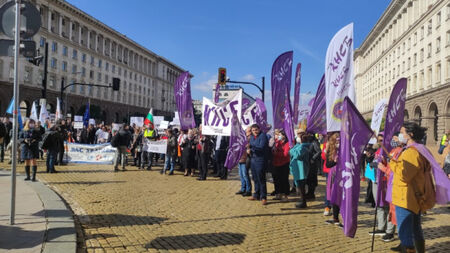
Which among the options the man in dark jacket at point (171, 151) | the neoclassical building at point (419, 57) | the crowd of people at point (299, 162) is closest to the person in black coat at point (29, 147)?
the crowd of people at point (299, 162)

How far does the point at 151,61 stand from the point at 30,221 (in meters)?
104

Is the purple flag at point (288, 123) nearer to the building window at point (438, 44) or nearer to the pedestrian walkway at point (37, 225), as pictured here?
the pedestrian walkway at point (37, 225)

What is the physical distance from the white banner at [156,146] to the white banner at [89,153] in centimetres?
197

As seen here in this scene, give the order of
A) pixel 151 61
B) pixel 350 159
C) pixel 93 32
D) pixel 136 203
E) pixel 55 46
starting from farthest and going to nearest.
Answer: pixel 151 61 → pixel 93 32 → pixel 55 46 → pixel 136 203 → pixel 350 159

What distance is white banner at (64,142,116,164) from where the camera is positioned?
48.1 feet

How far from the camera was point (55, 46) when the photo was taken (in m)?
62.9

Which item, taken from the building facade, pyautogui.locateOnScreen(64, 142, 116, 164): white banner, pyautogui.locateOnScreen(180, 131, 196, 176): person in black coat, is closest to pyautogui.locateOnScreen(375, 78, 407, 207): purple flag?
pyautogui.locateOnScreen(180, 131, 196, 176): person in black coat

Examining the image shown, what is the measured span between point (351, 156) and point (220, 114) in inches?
216

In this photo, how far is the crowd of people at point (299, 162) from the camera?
3.90 m

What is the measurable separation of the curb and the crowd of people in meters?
1.56

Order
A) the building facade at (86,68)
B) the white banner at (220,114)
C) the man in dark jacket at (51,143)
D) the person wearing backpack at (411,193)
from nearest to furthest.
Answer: the person wearing backpack at (411,193) < the white banner at (220,114) < the man in dark jacket at (51,143) < the building facade at (86,68)

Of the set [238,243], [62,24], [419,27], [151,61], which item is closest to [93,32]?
[62,24]

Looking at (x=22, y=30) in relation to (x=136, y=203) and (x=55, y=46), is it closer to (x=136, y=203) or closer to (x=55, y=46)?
(x=136, y=203)

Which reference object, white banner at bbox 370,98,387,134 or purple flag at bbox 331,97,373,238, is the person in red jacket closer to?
white banner at bbox 370,98,387,134
